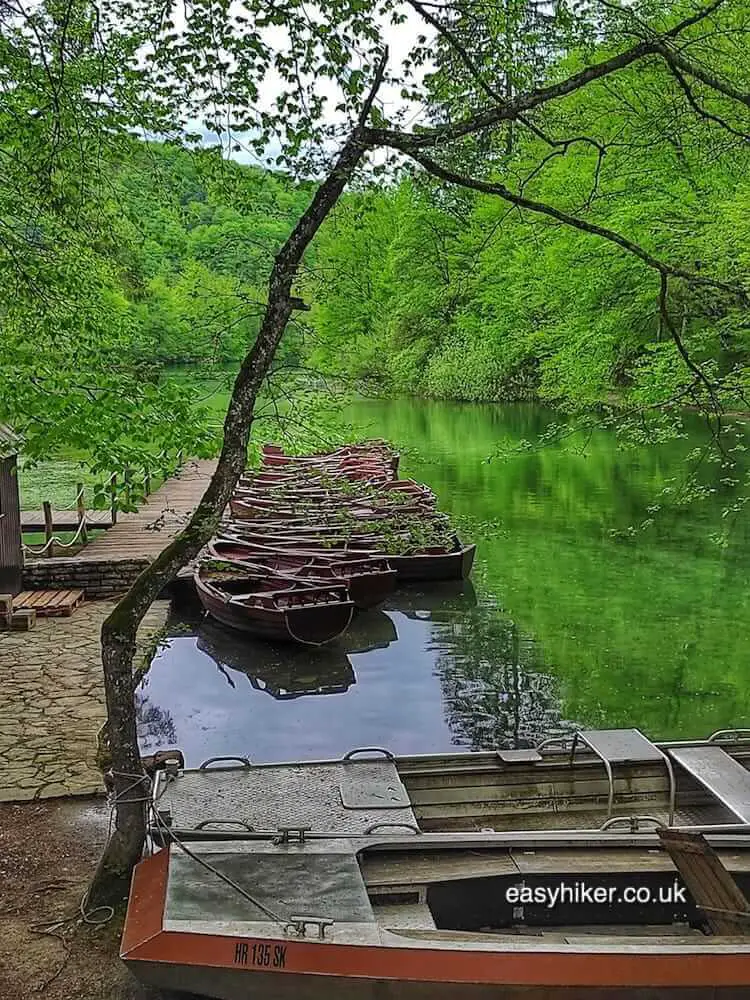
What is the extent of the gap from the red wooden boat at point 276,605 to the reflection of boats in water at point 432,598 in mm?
2451

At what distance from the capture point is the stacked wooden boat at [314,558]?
1289cm

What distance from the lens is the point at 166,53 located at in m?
6.02

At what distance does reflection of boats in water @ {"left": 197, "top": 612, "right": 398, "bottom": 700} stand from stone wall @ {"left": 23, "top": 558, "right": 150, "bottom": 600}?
1.50 meters

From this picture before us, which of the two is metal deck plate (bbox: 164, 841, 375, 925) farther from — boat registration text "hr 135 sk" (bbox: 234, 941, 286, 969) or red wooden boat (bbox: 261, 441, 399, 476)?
red wooden boat (bbox: 261, 441, 399, 476)

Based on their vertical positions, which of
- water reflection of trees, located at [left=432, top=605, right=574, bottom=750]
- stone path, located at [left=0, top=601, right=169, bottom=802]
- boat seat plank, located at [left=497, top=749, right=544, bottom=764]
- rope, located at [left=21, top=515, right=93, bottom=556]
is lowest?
water reflection of trees, located at [left=432, top=605, right=574, bottom=750]

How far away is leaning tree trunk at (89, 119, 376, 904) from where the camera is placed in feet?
16.9

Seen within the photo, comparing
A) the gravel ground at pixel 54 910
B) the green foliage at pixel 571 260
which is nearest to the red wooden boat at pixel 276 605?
the green foliage at pixel 571 260

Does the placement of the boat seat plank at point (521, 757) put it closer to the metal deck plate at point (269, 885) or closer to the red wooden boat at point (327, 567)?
the metal deck plate at point (269, 885)

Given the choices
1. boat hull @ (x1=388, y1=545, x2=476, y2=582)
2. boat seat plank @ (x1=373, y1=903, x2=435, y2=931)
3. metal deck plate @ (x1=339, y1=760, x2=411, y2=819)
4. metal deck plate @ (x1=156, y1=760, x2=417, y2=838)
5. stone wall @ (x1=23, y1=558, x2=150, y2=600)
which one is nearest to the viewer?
boat seat plank @ (x1=373, y1=903, x2=435, y2=931)

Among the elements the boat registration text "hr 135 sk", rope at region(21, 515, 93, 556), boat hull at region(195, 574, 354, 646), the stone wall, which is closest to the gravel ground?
the boat registration text "hr 135 sk"

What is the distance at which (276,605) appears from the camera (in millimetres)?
13273

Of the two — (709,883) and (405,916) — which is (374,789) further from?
(709,883)

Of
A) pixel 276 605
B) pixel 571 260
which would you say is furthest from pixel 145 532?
pixel 571 260

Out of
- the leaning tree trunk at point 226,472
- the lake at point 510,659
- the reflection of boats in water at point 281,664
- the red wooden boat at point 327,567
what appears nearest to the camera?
the leaning tree trunk at point 226,472
